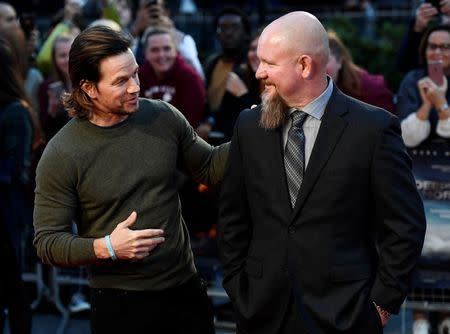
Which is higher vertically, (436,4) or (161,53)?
(436,4)

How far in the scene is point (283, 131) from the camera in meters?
3.92

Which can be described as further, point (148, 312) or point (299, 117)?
point (148, 312)

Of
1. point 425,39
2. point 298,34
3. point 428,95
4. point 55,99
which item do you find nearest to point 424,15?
point 425,39

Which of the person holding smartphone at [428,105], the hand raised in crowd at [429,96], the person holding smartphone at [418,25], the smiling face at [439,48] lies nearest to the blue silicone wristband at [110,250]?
the person holding smartphone at [428,105]

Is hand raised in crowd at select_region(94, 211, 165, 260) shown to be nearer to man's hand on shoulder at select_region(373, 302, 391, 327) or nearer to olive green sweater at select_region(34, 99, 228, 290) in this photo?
olive green sweater at select_region(34, 99, 228, 290)

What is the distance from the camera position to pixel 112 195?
4223 millimetres

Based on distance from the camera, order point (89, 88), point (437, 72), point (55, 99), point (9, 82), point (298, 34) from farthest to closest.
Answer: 1. point (55, 99)
2. point (437, 72)
3. point (9, 82)
4. point (89, 88)
5. point (298, 34)

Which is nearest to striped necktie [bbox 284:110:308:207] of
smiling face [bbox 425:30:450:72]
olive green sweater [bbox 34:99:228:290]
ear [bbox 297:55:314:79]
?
ear [bbox 297:55:314:79]

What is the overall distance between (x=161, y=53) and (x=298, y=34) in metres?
3.92

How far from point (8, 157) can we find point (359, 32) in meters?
8.97

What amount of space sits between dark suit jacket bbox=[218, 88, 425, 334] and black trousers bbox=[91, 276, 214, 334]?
0.50m

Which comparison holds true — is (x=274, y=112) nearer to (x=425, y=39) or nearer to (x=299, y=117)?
(x=299, y=117)

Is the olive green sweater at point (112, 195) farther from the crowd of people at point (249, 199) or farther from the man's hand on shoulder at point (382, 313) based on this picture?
the man's hand on shoulder at point (382, 313)

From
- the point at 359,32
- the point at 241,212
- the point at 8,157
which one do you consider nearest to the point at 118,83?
the point at 241,212
